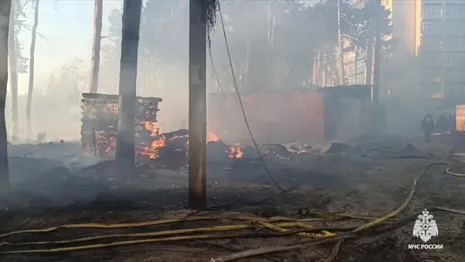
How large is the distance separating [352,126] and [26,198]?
66.9 ft

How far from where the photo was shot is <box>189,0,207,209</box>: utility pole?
6.68 m

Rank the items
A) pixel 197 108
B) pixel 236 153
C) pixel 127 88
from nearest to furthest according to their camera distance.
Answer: pixel 197 108
pixel 127 88
pixel 236 153

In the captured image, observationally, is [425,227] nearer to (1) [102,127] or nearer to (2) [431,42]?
(1) [102,127]

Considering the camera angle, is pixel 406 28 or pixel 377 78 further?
pixel 406 28

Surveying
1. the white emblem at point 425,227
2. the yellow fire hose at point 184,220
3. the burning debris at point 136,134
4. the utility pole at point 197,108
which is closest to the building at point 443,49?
the burning debris at point 136,134

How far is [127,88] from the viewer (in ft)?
36.7

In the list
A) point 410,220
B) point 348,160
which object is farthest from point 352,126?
point 410,220

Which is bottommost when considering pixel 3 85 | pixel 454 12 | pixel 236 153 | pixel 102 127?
pixel 236 153

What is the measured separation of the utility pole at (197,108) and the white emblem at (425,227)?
339 centimetres

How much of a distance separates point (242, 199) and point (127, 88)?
5276mm

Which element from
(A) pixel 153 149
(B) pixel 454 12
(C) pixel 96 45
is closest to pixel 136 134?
(A) pixel 153 149

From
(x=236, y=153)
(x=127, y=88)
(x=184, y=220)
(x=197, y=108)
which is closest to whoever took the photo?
(x=184, y=220)

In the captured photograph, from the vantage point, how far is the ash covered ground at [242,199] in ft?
15.4

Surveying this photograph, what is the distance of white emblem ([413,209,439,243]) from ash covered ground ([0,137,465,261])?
0.09 m
